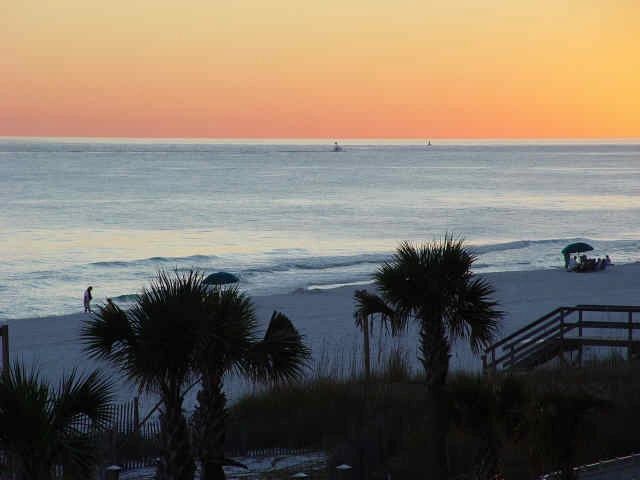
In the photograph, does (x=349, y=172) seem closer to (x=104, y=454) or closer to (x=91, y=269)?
(x=91, y=269)

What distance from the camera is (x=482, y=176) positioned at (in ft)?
534

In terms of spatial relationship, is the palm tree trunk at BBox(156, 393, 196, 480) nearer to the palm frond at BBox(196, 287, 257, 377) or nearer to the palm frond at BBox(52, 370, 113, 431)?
the palm frond at BBox(196, 287, 257, 377)

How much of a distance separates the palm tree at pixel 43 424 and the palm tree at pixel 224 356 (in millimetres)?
1893

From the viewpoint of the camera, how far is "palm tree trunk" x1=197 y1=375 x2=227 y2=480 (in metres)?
11.1

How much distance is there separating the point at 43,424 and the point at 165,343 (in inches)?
82.6

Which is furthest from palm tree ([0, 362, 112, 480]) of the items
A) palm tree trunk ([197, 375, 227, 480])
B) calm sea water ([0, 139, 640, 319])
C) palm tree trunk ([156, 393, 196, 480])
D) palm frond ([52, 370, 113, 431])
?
calm sea water ([0, 139, 640, 319])

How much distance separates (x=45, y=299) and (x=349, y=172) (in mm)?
133276

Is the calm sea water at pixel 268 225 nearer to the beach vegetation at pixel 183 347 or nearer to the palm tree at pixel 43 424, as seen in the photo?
the beach vegetation at pixel 183 347

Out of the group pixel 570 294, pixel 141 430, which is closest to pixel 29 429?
pixel 141 430

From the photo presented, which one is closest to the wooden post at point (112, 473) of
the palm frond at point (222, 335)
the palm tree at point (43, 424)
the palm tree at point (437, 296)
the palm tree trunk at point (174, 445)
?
the palm tree trunk at point (174, 445)

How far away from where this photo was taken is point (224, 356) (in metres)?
10.7

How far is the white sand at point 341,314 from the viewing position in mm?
Answer: 25594

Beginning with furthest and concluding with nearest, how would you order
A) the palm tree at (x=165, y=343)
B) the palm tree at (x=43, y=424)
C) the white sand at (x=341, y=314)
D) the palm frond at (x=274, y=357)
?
the white sand at (x=341, y=314) → the palm frond at (x=274, y=357) → the palm tree at (x=165, y=343) → the palm tree at (x=43, y=424)

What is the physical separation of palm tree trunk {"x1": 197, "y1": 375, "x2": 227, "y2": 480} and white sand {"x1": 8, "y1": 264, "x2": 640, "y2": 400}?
31.8 ft
